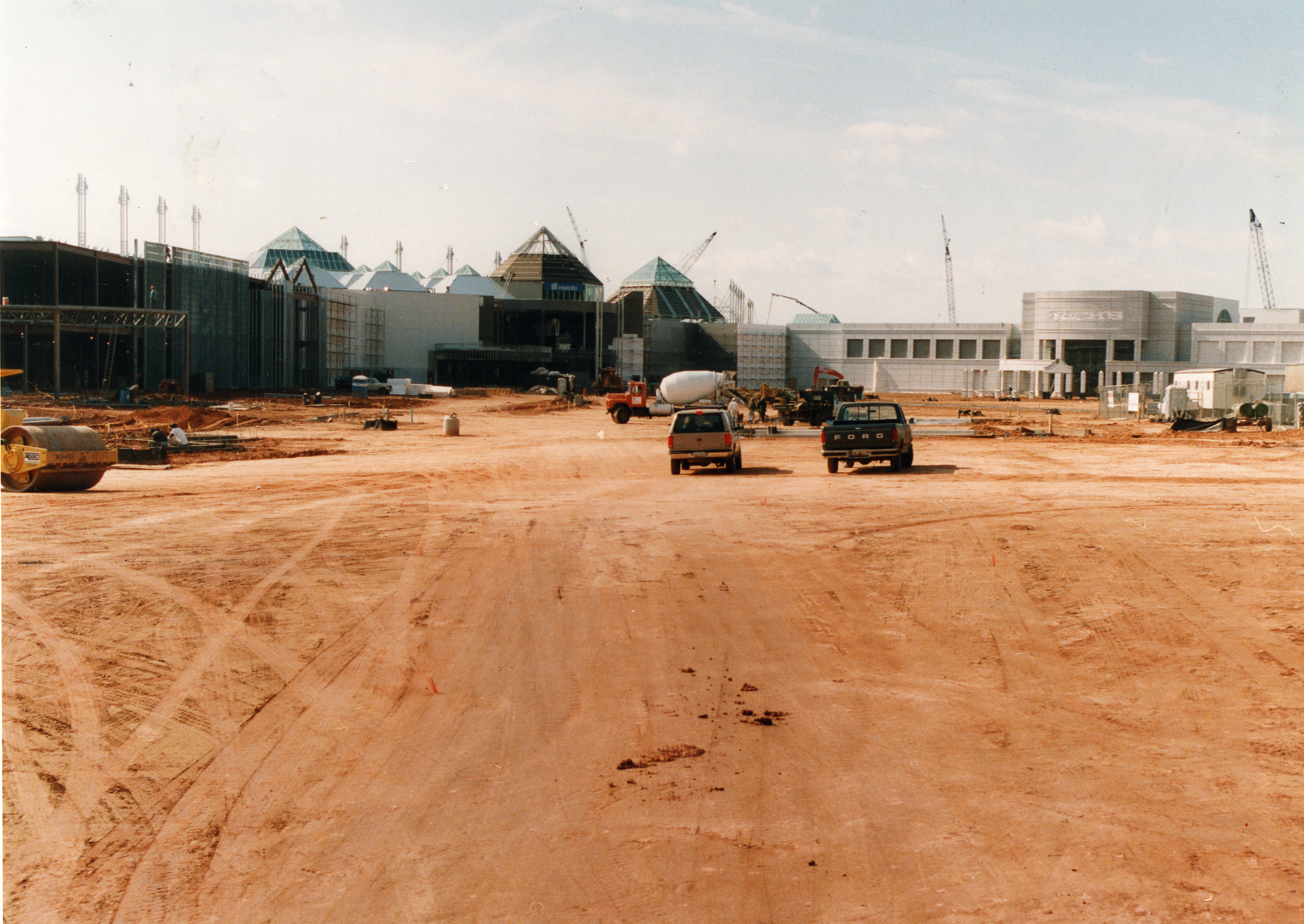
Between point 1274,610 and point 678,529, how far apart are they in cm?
992

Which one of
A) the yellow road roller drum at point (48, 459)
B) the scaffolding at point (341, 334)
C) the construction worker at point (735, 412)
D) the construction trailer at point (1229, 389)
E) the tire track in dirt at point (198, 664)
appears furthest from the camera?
the scaffolding at point (341, 334)

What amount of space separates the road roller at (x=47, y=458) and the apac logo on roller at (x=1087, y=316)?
114250 millimetres

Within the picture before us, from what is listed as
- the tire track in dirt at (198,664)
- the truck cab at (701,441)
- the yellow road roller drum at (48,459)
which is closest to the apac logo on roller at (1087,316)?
the truck cab at (701,441)

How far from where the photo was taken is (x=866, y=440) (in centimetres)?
3166

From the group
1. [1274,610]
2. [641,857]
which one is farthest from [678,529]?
[641,857]

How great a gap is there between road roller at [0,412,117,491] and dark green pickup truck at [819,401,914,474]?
60.9 feet

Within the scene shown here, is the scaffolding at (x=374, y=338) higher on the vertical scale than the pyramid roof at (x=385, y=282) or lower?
lower

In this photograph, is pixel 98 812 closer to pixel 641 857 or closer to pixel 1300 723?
pixel 641 857

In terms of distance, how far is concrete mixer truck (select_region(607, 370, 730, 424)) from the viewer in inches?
2452

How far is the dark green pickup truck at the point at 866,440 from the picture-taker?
31.6 metres

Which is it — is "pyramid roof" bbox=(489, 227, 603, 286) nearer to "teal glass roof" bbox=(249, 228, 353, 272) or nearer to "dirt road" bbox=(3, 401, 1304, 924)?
"teal glass roof" bbox=(249, 228, 353, 272)

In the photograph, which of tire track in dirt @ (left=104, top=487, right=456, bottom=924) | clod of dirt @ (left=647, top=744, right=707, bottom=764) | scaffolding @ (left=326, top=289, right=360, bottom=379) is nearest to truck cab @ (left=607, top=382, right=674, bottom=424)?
tire track in dirt @ (left=104, top=487, right=456, bottom=924)

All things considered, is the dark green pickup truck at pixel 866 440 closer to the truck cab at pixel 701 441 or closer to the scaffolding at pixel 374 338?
the truck cab at pixel 701 441

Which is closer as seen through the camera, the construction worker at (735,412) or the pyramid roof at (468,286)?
the construction worker at (735,412)
